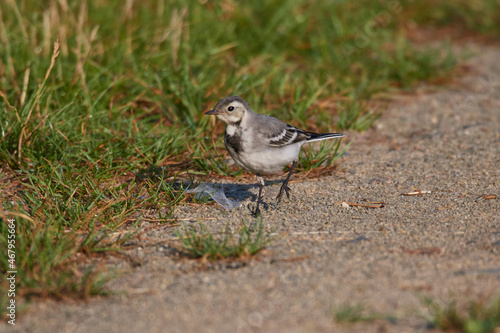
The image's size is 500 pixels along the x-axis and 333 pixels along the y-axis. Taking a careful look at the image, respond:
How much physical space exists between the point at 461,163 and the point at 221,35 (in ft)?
12.9

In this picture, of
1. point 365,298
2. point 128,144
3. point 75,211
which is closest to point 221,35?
point 128,144

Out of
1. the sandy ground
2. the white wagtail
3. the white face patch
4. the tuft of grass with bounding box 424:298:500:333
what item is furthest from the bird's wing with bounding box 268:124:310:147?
the tuft of grass with bounding box 424:298:500:333

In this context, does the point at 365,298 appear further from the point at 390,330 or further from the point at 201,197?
the point at 201,197

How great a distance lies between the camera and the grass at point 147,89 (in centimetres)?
459

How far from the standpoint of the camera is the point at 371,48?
8805 millimetres

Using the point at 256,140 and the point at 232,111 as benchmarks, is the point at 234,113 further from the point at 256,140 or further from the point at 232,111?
the point at 256,140

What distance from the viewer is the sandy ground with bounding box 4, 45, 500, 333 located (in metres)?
3.21

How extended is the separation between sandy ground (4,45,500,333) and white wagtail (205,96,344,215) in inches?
15.9

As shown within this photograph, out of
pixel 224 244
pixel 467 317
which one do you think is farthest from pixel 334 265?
pixel 467 317

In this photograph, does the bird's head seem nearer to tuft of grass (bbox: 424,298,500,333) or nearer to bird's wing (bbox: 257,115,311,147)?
bird's wing (bbox: 257,115,311,147)

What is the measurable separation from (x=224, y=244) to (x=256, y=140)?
121 cm

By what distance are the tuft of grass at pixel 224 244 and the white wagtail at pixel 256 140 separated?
61 cm

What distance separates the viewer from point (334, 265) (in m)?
3.77

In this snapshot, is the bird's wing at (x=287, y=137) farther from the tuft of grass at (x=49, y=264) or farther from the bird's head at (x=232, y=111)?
the tuft of grass at (x=49, y=264)
